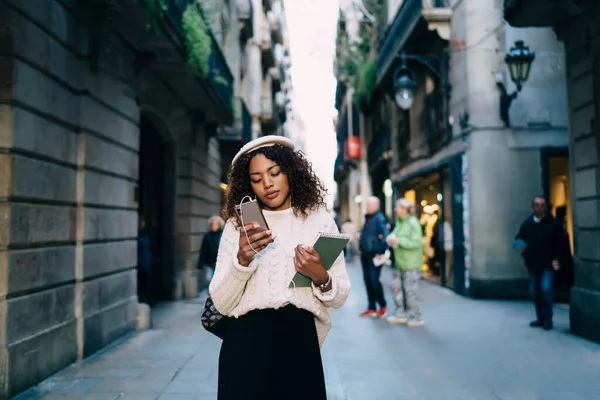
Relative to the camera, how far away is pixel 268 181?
7.88 feet

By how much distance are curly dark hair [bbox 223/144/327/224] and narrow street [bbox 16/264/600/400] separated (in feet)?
9.19

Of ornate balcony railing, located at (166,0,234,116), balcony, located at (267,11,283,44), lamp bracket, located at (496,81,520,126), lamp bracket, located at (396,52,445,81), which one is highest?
balcony, located at (267,11,283,44)

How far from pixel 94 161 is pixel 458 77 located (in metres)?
8.56

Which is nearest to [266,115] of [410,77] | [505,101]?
[410,77]

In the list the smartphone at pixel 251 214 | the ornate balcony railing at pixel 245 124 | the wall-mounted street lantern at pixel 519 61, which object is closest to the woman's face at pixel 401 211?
the wall-mounted street lantern at pixel 519 61

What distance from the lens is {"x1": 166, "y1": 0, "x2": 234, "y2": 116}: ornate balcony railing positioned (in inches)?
317

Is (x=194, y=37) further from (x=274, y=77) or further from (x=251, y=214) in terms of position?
(x=274, y=77)

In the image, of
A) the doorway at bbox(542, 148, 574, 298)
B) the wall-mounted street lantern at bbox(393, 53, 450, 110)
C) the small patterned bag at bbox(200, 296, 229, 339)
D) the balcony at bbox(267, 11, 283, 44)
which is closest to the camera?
the small patterned bag at bbox(200, 296, 229, 339)

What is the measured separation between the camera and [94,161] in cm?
675

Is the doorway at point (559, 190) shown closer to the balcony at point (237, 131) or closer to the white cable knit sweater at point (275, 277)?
the balcony at point (237, 131)

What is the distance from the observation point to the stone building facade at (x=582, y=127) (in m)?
7.10

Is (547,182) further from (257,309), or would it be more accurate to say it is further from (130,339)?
(257,309)

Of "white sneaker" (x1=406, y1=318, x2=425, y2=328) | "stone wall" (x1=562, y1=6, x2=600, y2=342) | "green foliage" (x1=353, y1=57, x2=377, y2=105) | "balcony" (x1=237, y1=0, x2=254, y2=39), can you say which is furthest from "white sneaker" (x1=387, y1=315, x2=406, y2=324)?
"balcony" (x1=237, y1=0, x2=254, y2=39)

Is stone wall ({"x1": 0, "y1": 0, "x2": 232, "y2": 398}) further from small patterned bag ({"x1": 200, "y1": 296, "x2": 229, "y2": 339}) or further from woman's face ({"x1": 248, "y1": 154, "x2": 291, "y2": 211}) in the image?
woman's face ({"x1": 248, "y1": 154, "x2": 291, "y2": 211})
